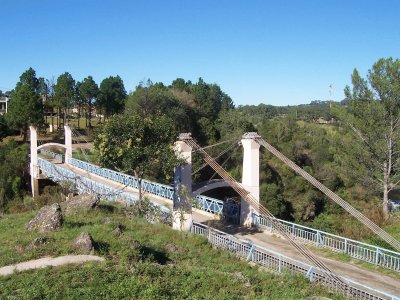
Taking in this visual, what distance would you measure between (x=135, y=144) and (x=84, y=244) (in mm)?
5543

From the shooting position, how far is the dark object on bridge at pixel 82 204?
16586mm

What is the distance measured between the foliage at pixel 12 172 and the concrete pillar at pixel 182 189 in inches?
810

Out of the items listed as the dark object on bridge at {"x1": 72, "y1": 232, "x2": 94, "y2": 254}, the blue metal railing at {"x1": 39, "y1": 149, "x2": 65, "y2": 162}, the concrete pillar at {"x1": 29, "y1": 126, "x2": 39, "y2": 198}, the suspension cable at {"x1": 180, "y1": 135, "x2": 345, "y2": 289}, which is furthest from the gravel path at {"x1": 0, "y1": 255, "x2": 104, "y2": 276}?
the blue metal railing at {"x1": 39, "y1": 149, "x2": 65, "y2": 162}

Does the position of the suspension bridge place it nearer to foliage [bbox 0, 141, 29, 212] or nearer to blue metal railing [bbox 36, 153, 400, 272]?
blue metal railing [bbox 36, 153, 400, 272]

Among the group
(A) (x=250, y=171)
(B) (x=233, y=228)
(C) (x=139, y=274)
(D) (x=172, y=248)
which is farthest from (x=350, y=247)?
(C) (x=139, y=274)

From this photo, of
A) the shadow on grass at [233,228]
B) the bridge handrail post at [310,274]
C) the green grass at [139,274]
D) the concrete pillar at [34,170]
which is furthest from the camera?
the concrete pillar at [34,170]

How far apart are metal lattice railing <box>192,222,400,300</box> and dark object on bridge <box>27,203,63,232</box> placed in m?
5.11

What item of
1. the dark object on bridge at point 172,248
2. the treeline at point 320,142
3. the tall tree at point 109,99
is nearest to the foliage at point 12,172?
the treeline at point 320,142

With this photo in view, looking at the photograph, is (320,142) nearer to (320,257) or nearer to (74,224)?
(320,257)

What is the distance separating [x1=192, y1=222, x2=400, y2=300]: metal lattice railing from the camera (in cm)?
1034

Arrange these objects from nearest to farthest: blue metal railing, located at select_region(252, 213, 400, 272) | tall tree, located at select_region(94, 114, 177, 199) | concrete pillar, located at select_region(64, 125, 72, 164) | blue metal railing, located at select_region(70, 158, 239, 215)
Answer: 1. blue metal railing, located at select_region(252, 213, 400, 272)
2. tall tree, located at select_region(94, 114, 177, 199)
3. blue metal railing, located at select_region(70, 158, 239, 215)
4. concrete pillar, located at select_region(64, 125, 72, 164)

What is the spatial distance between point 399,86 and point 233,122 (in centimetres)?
1902

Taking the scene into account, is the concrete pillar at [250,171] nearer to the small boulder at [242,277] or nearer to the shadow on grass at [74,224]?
the shadow on grass at [74,224]

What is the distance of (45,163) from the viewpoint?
34.2m
